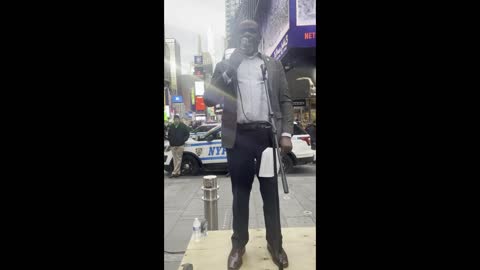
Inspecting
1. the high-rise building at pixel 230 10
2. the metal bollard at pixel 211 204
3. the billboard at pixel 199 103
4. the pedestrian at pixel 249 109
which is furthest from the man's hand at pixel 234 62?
the metal bollard at pixel 211 204

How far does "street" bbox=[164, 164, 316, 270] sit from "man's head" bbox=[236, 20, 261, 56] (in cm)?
91

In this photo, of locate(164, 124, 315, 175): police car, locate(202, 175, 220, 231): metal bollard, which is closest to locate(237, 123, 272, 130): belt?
locate(202, 175, 220, 231): metal bollard

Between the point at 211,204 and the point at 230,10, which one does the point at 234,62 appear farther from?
the point at 211,204

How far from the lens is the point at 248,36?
5.63ft

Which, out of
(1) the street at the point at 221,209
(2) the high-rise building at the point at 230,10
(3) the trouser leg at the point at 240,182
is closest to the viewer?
(2) the high-rise building at the point at 230,10

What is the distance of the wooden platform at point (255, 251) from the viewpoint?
1.92 meters

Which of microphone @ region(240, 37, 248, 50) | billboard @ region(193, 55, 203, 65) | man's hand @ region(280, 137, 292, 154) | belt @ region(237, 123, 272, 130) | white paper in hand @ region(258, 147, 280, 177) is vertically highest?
microphone @ region(240, 37, 248, 50)

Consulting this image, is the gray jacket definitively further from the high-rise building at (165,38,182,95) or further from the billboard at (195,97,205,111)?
the high-rise building at (165,38,182,95)

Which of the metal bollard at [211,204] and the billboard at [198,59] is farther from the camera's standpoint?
the metal bollard at [211,204]

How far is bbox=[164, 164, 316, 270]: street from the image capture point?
8.84ft

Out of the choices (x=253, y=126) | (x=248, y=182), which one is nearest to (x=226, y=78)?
(x=253, y=126)

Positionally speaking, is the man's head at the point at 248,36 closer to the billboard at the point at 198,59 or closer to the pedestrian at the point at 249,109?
the pedestrian at the point at 249,109
